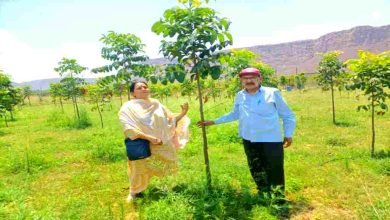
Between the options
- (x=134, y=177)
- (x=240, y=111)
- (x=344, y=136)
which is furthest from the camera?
(x=344, y=136)

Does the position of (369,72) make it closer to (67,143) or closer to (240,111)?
(240,111)

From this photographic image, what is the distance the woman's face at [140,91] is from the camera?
5.09 meters

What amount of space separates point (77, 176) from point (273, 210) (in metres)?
4.22

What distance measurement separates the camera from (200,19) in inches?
182

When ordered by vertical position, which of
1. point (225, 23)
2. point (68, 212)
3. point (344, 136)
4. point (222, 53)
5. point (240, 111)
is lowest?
point (344, 136)

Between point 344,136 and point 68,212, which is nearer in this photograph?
point 68,212

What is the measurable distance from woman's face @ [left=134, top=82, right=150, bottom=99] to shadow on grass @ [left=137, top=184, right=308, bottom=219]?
4.71 feet

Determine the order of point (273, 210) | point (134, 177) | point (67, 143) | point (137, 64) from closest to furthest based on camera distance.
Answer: point (273, 210)
point (134, 177)
point (137, 64)
point (67, 143)

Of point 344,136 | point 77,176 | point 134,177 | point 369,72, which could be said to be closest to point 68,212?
point 134,177

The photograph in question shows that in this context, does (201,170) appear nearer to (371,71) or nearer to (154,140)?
(154,140)

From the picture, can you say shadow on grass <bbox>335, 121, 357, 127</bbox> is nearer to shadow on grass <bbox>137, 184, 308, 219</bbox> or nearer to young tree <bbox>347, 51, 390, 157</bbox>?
young tree <bbox>347, 51, 390, 157</bbox>

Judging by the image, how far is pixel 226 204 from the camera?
4.75 m

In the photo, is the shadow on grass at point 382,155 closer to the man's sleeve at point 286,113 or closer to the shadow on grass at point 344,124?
the man's sleeve at point 286,113

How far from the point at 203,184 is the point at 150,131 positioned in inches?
44.7
